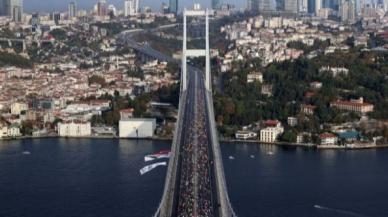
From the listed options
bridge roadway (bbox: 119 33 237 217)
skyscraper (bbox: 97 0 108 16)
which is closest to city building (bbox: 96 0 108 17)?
skyscraper (bbox: 97 0 108 16)

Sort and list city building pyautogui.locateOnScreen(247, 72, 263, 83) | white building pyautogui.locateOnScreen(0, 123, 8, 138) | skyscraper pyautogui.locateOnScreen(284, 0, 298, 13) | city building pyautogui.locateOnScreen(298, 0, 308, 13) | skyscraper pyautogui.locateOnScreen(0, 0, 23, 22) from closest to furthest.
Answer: white building pyautogui.locateOnScreen(0, 123, 8, 138), city building pyautogui.locateOnScreen(247, 72, 263, 83), skyscraper pyautogui.locateOnScreen(0, 0, 23, 22), skyscraper pyautogui.locateOnScreen(284, 0, 298, 13), city building pyautogui.locateOnScreen(298, 0, 308, 13)

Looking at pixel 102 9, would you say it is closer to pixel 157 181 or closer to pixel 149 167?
pixel 149 167

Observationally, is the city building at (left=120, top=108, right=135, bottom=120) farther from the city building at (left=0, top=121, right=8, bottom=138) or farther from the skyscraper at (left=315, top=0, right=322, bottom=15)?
the skyscraper at (left=315, top=0, right=322, bottom=15)

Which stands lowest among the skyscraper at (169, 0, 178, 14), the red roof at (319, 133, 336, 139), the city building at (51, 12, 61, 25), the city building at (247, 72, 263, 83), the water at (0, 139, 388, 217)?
the water at (0, 139, 388, 217)

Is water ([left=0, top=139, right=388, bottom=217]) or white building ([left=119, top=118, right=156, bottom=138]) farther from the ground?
white building ([left=119, top=118, right=156, bottom=138])

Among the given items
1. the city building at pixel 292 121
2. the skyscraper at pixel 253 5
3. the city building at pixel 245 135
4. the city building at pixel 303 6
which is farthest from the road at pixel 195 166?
the city building at pixel 303 6

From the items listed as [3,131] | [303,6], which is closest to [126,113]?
[3,131]

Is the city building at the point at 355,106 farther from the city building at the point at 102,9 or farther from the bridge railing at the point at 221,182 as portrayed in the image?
the city building at the point at 102,9
